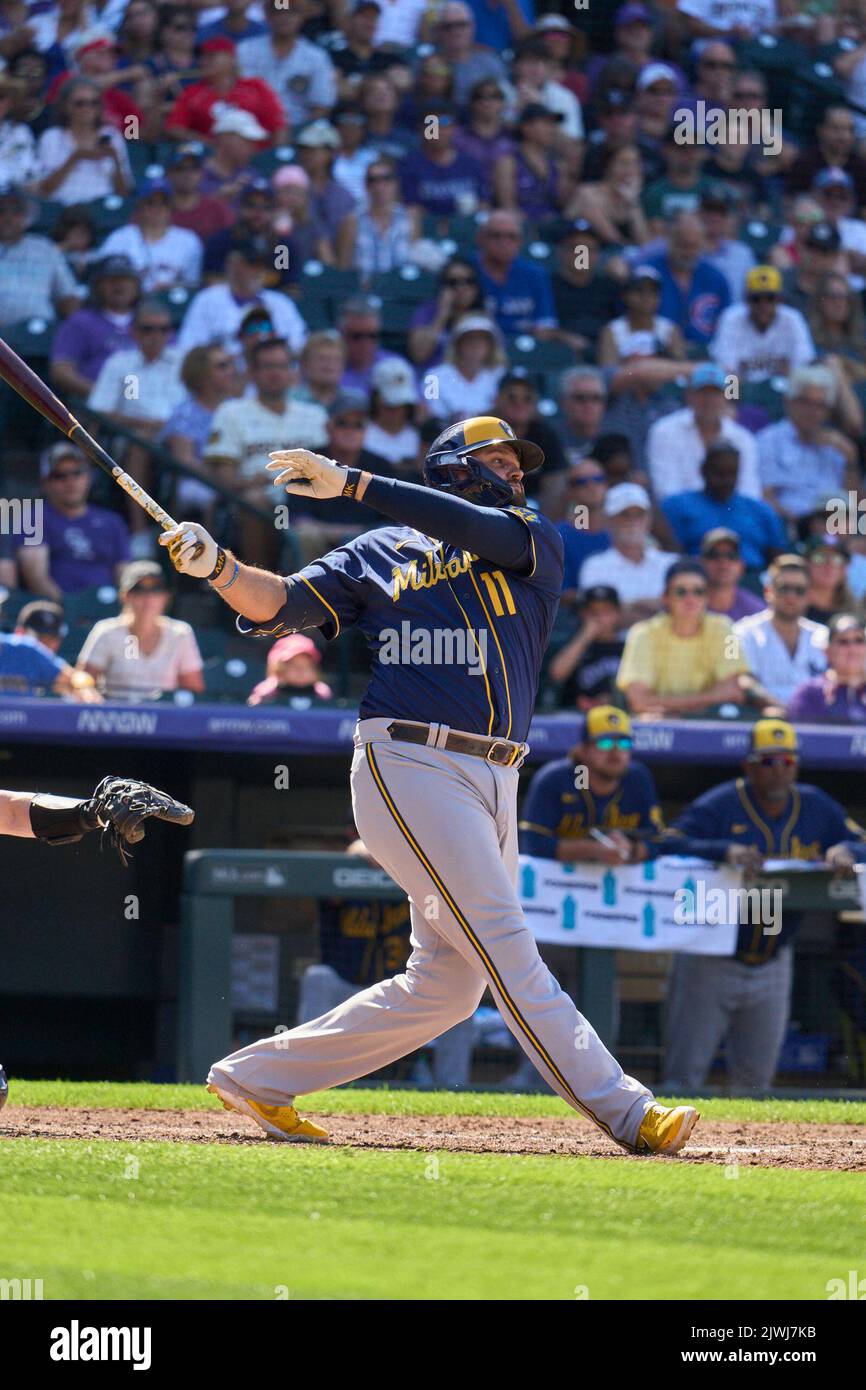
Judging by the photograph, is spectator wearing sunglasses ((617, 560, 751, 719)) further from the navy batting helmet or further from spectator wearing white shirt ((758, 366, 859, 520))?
the navy batting helmet

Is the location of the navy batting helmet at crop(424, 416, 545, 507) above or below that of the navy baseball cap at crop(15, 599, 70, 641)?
above

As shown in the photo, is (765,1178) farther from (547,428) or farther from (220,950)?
(547,428)

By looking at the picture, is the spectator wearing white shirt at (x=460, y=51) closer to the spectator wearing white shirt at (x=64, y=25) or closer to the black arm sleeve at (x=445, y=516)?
the spectator wearing white shirt at (x=64, y=25)

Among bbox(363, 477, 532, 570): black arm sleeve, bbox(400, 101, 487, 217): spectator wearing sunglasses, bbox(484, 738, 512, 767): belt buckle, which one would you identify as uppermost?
bbox(400, 101, 487, 217): spectator wearing sunglasses

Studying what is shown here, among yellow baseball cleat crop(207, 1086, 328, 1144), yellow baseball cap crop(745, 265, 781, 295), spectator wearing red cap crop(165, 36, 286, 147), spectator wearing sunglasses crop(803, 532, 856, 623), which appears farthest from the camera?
spectator wearing red cap crop(165, 36, 286, 147)

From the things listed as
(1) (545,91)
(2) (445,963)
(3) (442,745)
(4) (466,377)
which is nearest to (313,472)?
(3) (442,745)

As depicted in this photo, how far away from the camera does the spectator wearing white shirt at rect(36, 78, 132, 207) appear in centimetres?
1212

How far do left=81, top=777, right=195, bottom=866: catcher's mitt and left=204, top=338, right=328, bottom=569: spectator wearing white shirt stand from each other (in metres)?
5.62

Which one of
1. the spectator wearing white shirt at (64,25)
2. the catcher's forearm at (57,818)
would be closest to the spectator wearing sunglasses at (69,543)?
the spectator wearing white shirt at (64,25)

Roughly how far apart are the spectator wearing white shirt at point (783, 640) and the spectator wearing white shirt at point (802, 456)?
187 cm

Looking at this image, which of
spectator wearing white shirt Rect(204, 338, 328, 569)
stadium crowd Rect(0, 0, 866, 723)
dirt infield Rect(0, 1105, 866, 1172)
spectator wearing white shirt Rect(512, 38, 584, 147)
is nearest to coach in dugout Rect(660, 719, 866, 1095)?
stadium crowd Rect(0, 0, 866, 723)

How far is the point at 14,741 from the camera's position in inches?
341

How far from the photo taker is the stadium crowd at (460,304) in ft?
32.4
